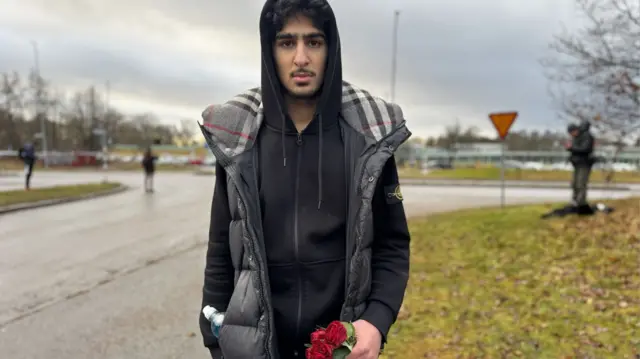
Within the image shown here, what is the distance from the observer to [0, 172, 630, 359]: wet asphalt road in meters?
4.39

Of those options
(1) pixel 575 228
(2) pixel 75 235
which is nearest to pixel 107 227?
(2) pixel 75 235

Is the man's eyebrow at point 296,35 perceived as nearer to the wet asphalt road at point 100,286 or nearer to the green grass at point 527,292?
the green grass at point 527,292

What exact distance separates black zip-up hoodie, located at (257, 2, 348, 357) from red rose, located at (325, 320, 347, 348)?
0.20 m

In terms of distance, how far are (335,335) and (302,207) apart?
413 millimetres

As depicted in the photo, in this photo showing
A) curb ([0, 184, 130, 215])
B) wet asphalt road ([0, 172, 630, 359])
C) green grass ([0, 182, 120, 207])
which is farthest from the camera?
green grass ([0, 182, 120, 207])

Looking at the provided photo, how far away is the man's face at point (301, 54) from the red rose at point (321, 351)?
0.79 metres

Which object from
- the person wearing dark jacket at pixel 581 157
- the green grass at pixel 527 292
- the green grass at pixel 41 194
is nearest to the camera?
the green grass at pixel 527 292

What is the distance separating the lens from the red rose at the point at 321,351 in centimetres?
134

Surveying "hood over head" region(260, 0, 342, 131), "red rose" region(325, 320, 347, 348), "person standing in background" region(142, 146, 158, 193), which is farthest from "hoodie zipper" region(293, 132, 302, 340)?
"person standing in background" region(142, 146, 158, 193)

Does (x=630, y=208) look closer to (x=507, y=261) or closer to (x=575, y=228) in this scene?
(x=575, y=228)

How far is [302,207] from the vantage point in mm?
1560

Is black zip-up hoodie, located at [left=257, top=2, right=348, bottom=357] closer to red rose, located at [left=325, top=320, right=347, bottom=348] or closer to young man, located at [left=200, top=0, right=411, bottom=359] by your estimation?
young man, located at [left=200, top=0, right=411, bottom=359]

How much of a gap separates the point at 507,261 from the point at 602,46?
4668mm

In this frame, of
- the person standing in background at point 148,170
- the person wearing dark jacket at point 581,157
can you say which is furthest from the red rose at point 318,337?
the person standing in background at point 148,170
